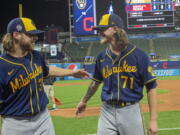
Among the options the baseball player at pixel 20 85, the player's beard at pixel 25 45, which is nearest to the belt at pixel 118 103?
the baseball player at pixel 20 85

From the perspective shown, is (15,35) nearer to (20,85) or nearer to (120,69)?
(20,85)

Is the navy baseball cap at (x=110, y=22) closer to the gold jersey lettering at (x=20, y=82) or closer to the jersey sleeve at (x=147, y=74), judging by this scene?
the jersey sleeve at (x=147, y=74)

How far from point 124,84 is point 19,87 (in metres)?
→ 1.12

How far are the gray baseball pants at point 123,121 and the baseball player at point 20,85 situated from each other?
2.20 feet

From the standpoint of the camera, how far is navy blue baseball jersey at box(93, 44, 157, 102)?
3.60 m

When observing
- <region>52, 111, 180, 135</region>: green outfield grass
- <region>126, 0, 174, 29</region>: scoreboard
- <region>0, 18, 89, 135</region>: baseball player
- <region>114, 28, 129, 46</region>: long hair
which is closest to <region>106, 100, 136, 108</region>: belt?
<region>114, 28, 129, 46</region>: long hair

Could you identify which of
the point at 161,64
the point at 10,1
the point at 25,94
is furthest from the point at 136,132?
the point at 10,1

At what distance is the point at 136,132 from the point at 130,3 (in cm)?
2619

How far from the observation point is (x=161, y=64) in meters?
27.4

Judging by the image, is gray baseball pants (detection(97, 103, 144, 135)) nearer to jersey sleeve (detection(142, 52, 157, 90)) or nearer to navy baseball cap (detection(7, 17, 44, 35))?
jersey sleeve (detection(142, 52, 157, 90))

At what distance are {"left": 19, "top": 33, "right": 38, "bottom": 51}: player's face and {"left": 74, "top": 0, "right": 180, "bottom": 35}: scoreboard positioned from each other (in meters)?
25.0

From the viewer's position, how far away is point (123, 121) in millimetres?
3576

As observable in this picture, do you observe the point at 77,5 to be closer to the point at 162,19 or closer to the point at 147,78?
the point at 162,19

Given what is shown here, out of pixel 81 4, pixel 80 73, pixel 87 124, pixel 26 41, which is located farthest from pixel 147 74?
pixel 81 4
